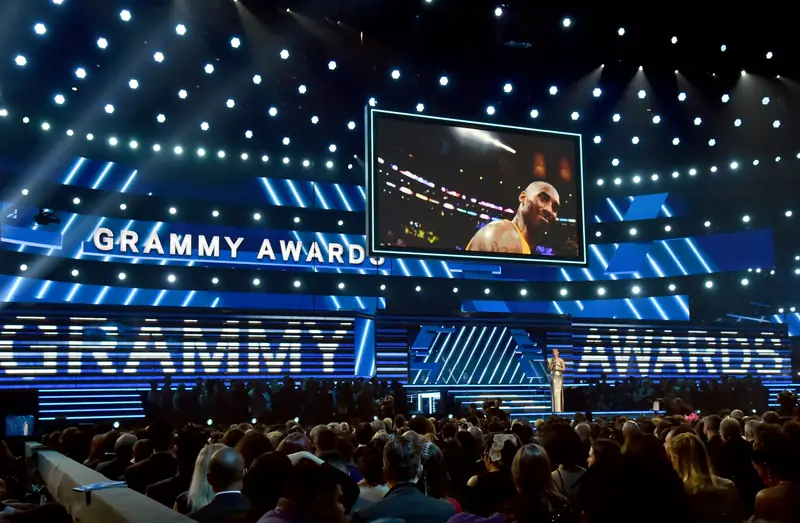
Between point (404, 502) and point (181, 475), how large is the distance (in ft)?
7.17

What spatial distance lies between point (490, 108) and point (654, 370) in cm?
1047

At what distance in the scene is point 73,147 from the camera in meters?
23.0

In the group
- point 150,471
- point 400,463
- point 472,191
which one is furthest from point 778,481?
point 472,191

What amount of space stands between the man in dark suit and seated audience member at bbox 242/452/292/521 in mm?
525

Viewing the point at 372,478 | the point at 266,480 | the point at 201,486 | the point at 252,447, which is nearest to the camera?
the point at 266,480

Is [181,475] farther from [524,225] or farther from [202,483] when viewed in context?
[524,225]

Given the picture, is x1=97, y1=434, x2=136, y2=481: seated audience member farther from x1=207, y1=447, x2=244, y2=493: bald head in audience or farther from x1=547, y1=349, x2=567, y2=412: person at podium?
x1=547, y1=349, x2=567, y2=412: person at podium

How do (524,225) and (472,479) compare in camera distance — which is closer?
(472,479)

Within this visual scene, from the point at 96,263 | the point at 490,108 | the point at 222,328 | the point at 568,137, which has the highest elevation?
the point at 490,108

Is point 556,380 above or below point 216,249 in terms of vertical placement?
below

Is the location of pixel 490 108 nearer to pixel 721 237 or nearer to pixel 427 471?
pixel 721 237

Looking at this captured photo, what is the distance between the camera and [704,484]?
174 inches

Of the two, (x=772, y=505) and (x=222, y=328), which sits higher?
(x=222, y=328)

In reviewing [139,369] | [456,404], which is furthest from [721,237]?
[139,369]
